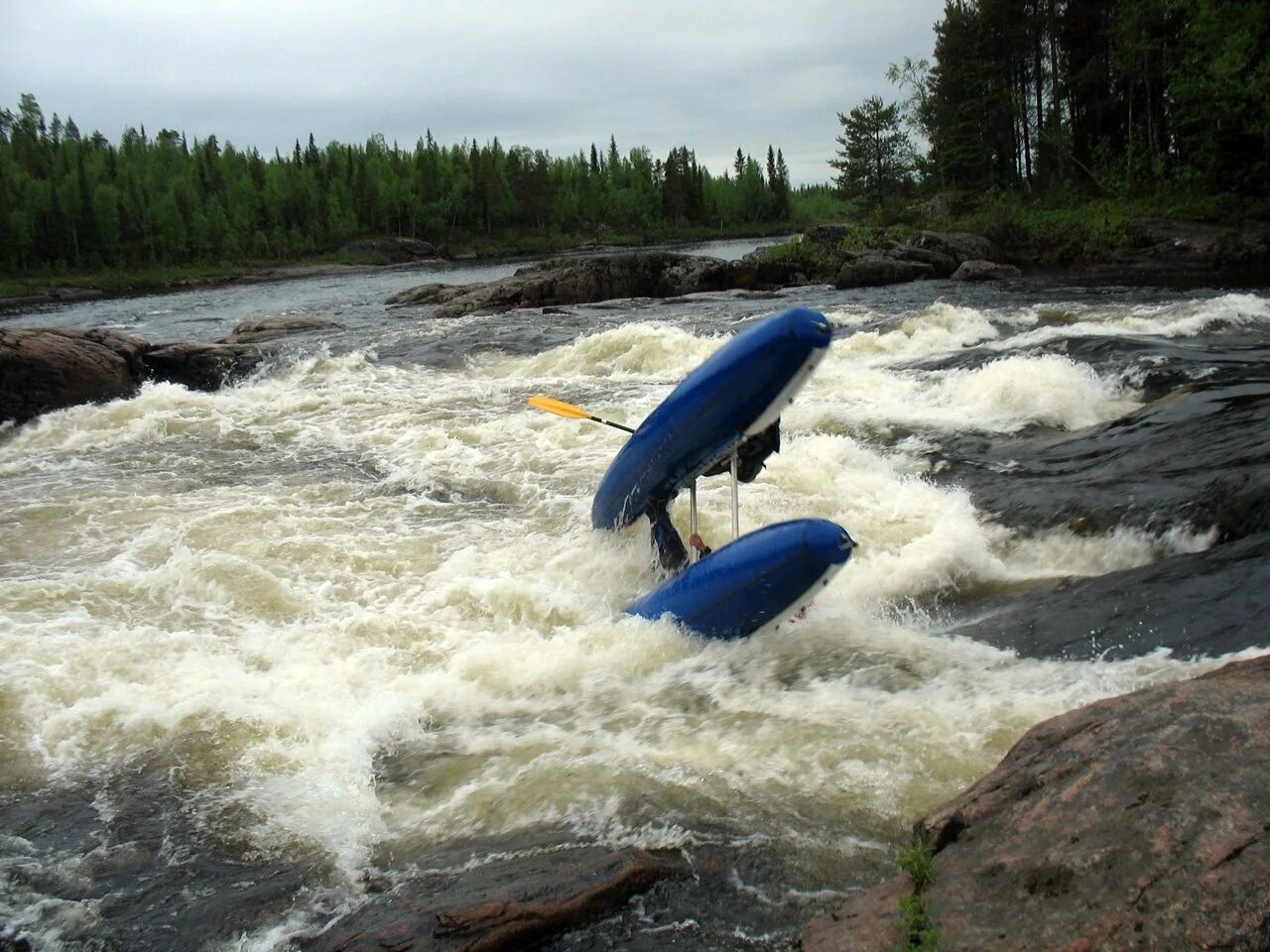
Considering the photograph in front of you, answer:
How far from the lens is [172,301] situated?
43.5 metres

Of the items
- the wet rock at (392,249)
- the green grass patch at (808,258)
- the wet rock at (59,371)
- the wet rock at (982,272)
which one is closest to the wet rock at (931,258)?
the wet rock at (982,272)

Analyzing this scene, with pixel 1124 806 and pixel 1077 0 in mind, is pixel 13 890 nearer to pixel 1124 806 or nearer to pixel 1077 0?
pixel 1124 806

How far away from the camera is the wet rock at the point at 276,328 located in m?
21.9

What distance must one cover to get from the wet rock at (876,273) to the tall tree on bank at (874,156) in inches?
885

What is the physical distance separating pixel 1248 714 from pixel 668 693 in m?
2.90

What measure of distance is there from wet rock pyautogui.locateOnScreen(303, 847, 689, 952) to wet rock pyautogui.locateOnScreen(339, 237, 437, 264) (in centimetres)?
7516

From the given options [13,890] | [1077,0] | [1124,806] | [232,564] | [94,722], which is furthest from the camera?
[1077,0]

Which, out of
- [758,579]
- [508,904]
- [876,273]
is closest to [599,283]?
[876,273]

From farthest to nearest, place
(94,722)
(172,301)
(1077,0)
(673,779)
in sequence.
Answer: (172,301)
(1077,0)
(94,722)
(673,779)

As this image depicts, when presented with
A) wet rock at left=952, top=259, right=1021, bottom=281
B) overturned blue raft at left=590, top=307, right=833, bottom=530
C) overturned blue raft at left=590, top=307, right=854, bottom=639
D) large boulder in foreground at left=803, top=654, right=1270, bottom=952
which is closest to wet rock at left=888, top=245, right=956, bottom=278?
wet rock at left=952, top=259, right=1021, bottom=281

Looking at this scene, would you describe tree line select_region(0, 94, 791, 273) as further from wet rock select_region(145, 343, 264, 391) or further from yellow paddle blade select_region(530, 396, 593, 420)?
yellow paddle blade select_region(530, 396, 593, 420)

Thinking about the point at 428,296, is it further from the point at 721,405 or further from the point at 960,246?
the point at 721,405

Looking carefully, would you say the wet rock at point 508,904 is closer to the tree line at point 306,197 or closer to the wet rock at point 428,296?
the wet rock at point 428,296

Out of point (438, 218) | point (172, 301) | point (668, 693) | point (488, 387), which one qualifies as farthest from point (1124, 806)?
point (438, 218)
